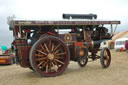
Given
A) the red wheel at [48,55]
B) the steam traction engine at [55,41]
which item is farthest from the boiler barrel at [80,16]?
the red wheel at [48,55]

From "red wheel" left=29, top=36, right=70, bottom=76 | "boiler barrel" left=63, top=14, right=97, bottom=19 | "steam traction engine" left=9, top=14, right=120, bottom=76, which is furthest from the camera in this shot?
"boiler barrel" left=63, top=14, right=97, bottom=19

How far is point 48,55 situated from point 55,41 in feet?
2.17

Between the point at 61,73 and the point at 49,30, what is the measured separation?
2.01 metres

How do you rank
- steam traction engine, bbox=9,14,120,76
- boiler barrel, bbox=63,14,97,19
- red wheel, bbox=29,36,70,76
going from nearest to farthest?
red wheel, bbox=29,36,70,76 → steam traction engine, bbox=9,14,120,76 → boiler barrel, bbox=63,14,97,19

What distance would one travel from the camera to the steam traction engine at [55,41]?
19.2ft

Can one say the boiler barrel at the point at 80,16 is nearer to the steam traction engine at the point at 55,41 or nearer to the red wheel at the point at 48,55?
the steam traction engine at the point at 55,41

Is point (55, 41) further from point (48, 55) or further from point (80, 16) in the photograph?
point (80, 16)

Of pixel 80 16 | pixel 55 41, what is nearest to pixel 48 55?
pixel 55 41

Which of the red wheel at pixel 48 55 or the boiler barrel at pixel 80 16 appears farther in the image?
the boiler barrel at pixel 80 16

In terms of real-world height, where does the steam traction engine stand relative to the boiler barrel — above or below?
below

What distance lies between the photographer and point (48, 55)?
5.96 metres

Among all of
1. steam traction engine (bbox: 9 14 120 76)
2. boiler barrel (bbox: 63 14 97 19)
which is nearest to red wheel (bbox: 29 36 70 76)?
steam traction engine (bbox: 9 14 120 76)

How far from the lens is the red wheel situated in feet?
18.7

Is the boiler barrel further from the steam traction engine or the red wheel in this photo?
the red wheel
